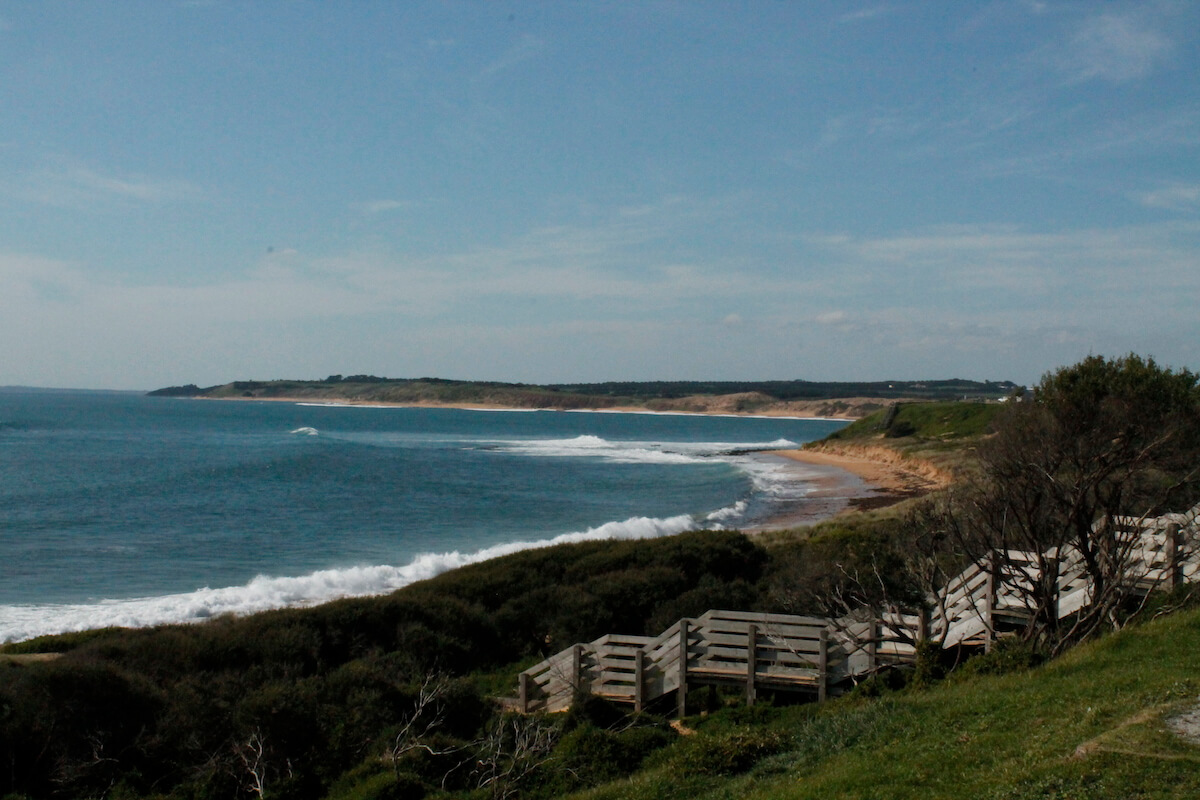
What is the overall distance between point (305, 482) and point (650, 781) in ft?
180

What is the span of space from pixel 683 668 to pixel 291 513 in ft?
120

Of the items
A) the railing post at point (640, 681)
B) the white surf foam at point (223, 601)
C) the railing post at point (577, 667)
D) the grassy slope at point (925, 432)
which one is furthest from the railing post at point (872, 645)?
the grassy slope at point (925, 432)

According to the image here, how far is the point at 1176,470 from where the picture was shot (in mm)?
20797

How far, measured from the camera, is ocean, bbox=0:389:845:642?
27391mm

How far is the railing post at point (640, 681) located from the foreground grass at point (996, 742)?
4.91 ft

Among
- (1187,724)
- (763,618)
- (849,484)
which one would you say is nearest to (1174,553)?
(763,618)

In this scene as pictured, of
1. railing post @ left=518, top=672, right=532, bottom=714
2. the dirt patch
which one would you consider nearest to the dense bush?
railing post @ left=518, top=672, right=532, bottom=714

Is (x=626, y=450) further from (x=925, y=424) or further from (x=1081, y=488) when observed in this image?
(x=1081, y=488)

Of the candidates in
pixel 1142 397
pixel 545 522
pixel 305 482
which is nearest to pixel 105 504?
pixel 305 482

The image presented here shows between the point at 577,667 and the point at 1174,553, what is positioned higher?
the point at 1174,553

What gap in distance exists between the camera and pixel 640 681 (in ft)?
40.9

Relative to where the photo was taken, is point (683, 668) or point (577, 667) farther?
point (577, 667)

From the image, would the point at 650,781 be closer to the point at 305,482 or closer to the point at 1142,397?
the point at 1142,397

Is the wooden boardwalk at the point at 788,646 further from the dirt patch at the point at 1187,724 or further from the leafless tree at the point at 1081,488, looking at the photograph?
the dirt patch at the point at 1187,724
